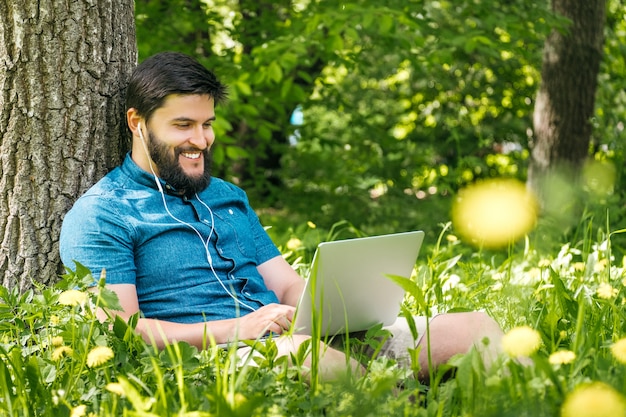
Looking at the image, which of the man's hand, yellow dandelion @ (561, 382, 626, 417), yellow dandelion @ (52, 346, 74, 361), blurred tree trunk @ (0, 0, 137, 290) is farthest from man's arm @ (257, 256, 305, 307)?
yellow dandelion @ (561, 382, 626, 417)

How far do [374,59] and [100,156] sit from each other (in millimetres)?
5532

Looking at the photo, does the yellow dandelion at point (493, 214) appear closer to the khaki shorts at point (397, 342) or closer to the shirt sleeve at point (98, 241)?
the khaki shorts at point (397, 342)

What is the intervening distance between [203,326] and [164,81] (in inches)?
33.0

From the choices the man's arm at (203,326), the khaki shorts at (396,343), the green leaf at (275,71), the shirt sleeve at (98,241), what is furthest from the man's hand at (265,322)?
the green leaf at (275,71)

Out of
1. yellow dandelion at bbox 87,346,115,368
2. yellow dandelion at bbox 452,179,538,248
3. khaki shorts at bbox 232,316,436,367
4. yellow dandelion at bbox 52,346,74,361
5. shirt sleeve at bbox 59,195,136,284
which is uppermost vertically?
shirt sleeve at bbox 59,195,136,284

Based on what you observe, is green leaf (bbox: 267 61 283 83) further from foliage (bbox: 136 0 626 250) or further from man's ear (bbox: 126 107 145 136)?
man's ear (bbox: 126 107 145 136)

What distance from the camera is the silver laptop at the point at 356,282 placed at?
6.66 feet

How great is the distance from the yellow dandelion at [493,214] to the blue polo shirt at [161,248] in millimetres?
2301

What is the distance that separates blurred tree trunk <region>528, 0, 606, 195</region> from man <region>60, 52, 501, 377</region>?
362 cm

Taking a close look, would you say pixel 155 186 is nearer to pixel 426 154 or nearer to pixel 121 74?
pixel 121 74

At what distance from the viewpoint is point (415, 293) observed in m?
1.97

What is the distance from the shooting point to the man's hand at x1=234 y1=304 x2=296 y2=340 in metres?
2.27

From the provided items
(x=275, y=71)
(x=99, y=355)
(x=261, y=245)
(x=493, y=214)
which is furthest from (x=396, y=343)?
(x=493, y=214)

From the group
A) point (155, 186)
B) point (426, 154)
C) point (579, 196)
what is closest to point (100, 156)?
point (155, 186)
